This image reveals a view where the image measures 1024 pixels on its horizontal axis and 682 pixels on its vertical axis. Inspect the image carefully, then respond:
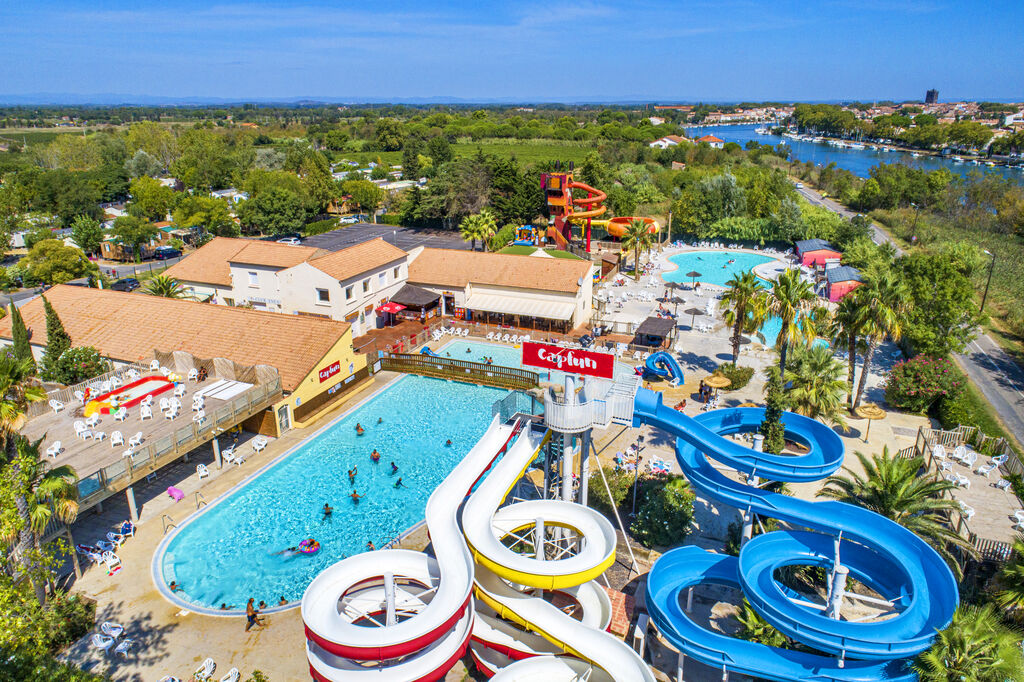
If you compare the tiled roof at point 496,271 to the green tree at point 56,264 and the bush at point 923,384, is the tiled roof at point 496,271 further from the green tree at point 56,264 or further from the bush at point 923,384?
the green tree at point 56,264

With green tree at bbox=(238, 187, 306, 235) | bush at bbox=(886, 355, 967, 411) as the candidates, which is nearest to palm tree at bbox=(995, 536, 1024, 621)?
bush at bbox=(886, 355, 967, 411)

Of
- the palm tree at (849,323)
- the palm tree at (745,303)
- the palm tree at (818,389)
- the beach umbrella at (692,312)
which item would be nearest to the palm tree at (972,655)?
the palm tree at (818,389)

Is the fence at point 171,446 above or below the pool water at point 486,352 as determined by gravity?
above

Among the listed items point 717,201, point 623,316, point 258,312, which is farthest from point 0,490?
point 717,201

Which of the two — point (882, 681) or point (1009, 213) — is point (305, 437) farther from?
point (1009, 213)

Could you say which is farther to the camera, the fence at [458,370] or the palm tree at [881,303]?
the fence at [458,370]

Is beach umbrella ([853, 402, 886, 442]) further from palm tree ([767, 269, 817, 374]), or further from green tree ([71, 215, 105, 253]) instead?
green tree ([71, 215, 105, 253])

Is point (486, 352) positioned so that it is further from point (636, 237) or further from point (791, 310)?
point (636, 237)
